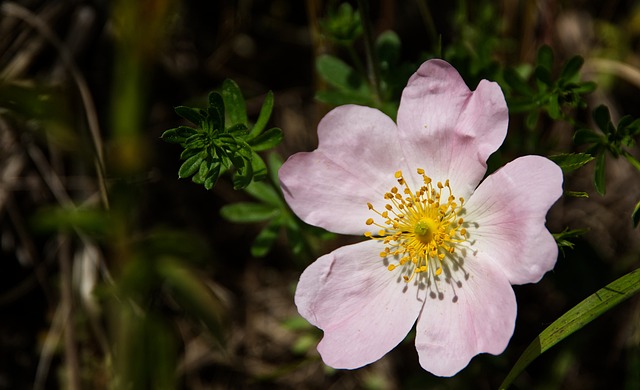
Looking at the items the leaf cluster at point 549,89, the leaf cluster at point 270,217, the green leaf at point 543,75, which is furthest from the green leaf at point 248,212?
the green leaf at point 543,75

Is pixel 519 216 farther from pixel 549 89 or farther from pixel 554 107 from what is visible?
pixel 549 89

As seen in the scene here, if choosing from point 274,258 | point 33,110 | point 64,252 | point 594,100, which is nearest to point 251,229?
point 274,258

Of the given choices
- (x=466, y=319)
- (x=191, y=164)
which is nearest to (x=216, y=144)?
(x=191, y=164)

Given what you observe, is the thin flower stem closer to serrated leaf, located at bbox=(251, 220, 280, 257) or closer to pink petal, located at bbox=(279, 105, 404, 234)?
pink petal, located at bbox=(279, 105, 404, 234)

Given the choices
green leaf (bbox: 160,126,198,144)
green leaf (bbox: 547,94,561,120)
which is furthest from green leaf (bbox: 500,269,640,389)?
green leaf (bbox: 160,126,198,144)

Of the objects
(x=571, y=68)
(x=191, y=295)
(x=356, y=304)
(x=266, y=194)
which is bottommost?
(x=191, y=295)

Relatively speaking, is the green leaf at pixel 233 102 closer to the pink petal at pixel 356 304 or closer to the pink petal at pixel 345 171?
the pink petal at pixel 345 171

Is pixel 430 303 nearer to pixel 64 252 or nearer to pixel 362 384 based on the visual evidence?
pixel 362 384
